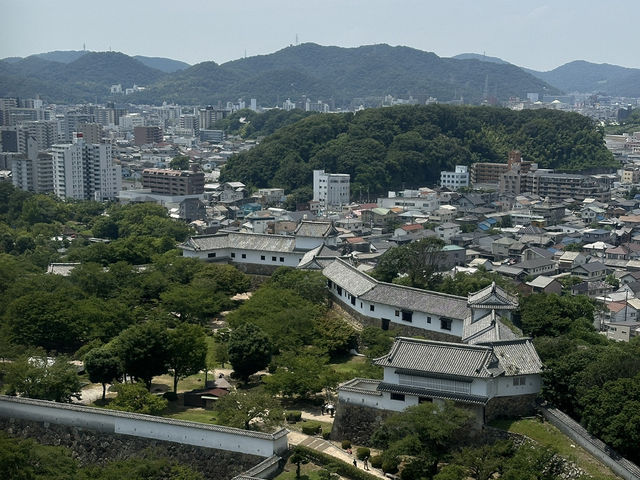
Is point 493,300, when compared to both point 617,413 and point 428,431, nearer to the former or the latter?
point 617,413

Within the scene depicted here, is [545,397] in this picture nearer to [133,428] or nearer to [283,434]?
[283,434]

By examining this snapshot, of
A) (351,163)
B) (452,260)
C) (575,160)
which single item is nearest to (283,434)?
(452,260)

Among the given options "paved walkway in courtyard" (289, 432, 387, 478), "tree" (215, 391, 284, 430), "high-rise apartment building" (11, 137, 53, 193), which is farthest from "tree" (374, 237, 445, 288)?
"high-rise apartment building" (11, 137, 53, 193)

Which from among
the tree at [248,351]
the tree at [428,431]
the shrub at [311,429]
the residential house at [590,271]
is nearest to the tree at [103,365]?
the tree at [248,351]

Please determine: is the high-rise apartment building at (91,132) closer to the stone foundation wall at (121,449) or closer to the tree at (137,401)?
the stone foundation wall at (121,449)

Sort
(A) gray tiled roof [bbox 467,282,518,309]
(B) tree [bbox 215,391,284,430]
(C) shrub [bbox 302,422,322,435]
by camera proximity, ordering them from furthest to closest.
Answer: (A) gray tiled roof [bbox 467,282,518,309], (C) shrub [bbox 302,422,322,435], (B) tree [bbox 215,391,284,430]

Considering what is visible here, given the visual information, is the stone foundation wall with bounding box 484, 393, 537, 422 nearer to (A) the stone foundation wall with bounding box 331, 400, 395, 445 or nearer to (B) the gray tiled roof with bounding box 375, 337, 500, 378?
(B) the gray tiled roof with bounding box 375, 337, 500, 378

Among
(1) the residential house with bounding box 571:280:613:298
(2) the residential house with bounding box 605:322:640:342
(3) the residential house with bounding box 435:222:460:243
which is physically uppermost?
(3) the residential house with bounding box 435:222:460:243

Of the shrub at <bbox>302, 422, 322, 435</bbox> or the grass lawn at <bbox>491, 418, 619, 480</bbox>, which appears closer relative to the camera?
the grass lawn at <bbox>491, 418, 619, 480</bbox>
